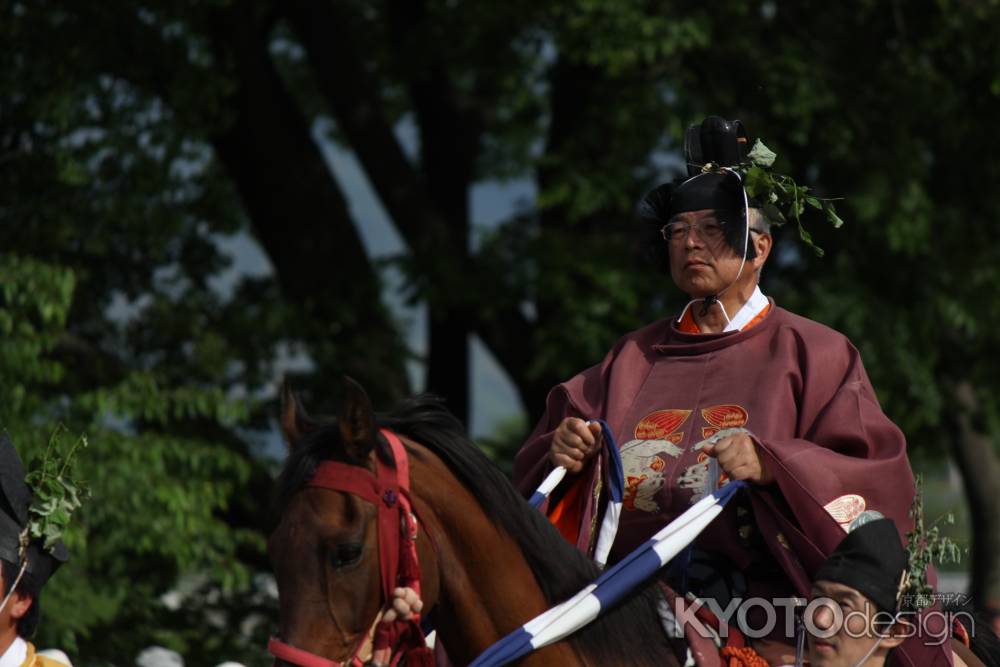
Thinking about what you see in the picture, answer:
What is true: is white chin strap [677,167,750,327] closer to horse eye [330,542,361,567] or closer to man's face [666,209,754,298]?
man's face [666,209,754,298]

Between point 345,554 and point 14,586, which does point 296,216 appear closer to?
point 14,586

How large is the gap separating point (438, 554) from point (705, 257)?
1392mm

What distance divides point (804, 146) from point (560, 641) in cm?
844

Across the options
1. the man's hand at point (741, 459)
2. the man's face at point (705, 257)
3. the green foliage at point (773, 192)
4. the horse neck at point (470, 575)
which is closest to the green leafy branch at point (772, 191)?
the green foliage at point (773, 192)

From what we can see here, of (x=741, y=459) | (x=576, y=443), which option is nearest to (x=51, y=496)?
(x=576, y=443)

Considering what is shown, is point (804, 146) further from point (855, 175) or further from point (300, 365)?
point (300, 365)

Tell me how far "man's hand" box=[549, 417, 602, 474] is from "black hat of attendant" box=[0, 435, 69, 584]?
1401 mm

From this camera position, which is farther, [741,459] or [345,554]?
[741,459]

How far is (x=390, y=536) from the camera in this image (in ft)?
10.7

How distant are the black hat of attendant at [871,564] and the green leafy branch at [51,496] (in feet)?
6.36

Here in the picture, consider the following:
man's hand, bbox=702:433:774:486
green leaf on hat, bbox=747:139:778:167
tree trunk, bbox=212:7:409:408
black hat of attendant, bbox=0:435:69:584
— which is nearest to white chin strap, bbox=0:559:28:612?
black hat of attendant, bbox=0:435:69:584

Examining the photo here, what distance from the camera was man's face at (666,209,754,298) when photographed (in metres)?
4.38

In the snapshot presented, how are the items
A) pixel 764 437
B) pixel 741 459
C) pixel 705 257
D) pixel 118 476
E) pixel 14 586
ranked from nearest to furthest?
pixel 14 586
pixel 741 459
pixel 764 437
pixel 705 257
pixel 118 476

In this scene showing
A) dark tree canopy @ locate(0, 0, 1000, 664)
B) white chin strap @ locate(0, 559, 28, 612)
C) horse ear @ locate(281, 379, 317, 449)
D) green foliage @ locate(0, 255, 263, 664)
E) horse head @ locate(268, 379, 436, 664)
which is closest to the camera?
horse head @ locate(268, 379, 436, 664)
